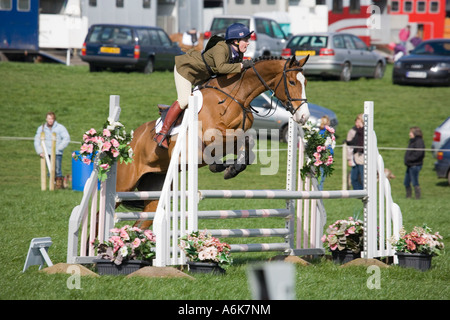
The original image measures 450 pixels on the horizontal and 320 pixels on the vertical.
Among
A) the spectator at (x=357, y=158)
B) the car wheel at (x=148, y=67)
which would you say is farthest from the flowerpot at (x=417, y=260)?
the car wheel at (x=148, y=67)

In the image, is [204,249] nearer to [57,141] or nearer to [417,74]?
[57,141]

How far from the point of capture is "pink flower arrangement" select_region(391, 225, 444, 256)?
24.6ft

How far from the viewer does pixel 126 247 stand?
6551 millimetres

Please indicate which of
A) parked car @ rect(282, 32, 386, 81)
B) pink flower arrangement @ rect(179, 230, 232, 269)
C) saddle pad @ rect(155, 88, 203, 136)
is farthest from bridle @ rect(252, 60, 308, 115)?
parked car @ rect(282, 32, 386, 81)

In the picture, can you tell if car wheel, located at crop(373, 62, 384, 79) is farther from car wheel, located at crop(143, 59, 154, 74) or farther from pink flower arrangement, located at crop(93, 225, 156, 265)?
pink flower arrangement, located at crop(93, 225, 156, 265)

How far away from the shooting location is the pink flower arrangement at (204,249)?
6.52 m

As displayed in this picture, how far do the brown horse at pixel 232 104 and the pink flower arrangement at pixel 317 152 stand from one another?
489 mm

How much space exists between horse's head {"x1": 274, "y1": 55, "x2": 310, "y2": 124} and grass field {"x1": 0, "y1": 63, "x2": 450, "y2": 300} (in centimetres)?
148

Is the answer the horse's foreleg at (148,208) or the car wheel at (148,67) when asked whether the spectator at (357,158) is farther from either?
the car wheel at (148,67)

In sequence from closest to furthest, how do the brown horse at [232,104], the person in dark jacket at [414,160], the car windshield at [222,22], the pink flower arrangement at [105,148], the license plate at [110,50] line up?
the pink flower arrangement at [105,148]
the brown horse at [232,104]
the person in dark jacket at [414,160]
the license plate at [110,50]
the car windshield at [222,22]

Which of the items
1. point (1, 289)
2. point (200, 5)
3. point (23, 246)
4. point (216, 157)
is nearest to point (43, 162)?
point (23, 246)

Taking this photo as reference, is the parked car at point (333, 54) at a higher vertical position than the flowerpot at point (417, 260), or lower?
higher

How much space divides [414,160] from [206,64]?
8185 millimetres

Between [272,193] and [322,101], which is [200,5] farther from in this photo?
[272,193]
